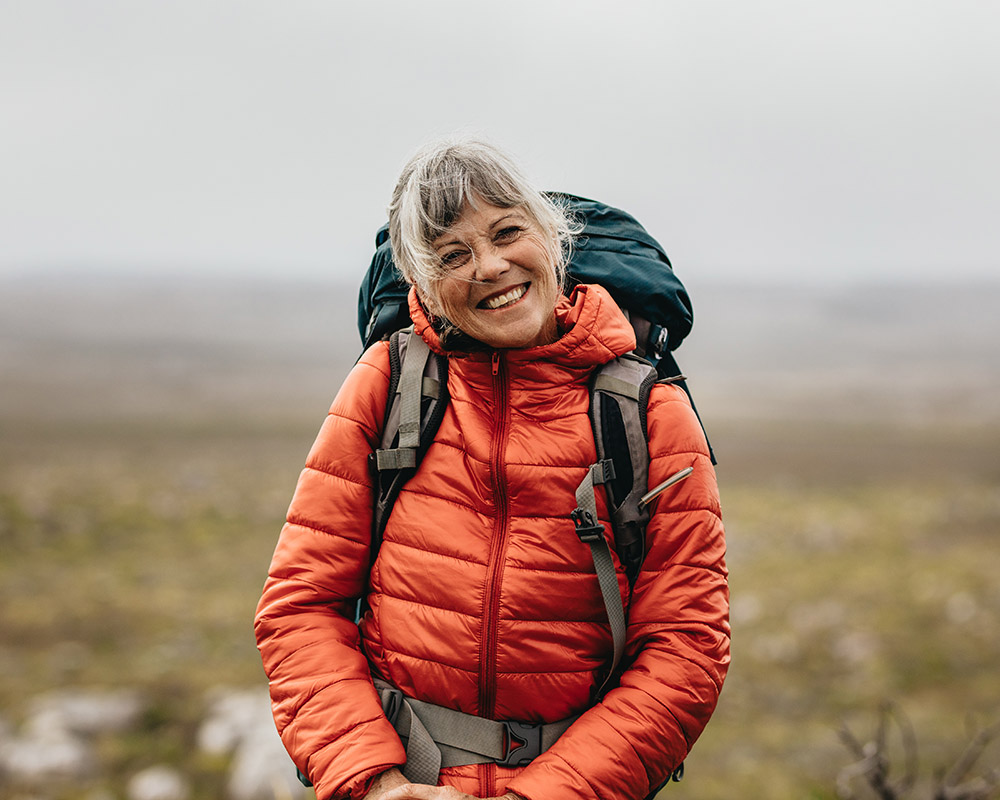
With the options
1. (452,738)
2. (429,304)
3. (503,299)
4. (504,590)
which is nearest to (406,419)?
(429,304)

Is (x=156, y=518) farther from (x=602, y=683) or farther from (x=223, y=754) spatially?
(x=602, y=683)

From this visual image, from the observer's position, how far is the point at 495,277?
230 centimetres

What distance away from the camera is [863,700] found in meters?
12.4

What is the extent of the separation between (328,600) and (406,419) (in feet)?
1.92

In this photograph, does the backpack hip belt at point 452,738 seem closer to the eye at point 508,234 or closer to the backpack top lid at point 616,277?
the backpack top lid at point 616,277

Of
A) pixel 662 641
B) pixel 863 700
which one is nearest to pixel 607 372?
pixel 662 641

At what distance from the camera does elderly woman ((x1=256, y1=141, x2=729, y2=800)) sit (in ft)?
7.32

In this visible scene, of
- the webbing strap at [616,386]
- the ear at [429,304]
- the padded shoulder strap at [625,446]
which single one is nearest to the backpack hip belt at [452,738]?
the padded shoulder strap at [625,446]

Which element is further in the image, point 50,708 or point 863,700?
point 863,700

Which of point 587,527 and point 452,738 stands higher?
point 587,527

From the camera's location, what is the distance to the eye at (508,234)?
233 cm

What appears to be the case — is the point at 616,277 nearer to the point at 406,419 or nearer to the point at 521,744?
the point at 406,419

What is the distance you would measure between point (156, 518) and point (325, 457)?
22.9 metres

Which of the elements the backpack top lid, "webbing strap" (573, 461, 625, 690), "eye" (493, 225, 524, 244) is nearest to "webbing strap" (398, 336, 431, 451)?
the backpack top lid
